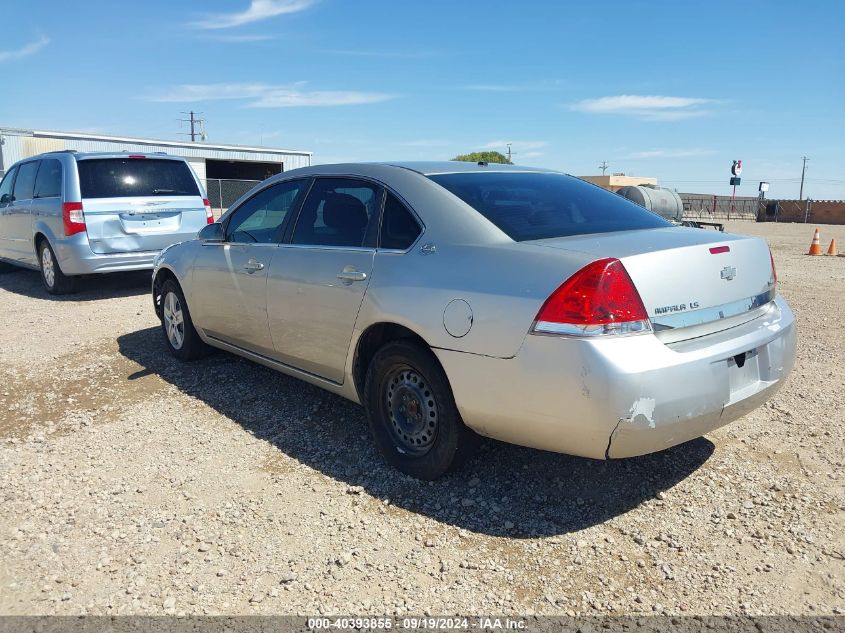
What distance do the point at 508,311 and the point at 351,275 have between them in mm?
1134

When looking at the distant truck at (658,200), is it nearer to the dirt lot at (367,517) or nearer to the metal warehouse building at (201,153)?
the metal warehouse building at (201,153)

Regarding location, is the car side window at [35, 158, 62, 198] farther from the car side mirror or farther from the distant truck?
the distant truck

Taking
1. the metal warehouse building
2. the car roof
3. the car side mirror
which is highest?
the metal warehouse building

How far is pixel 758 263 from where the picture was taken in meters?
3.35

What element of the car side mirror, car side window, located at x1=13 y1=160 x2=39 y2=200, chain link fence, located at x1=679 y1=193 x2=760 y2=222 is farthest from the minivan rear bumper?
chain link fence, located at x1=679 y1=193 x2=760 y2=222

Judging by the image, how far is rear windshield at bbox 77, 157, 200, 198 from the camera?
8.31 metres

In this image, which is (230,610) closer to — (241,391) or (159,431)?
(159,431)

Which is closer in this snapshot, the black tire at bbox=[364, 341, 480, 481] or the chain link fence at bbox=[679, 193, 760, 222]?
the black tire at bbox=[364, 341, 480, 481]

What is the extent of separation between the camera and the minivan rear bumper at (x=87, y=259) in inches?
324

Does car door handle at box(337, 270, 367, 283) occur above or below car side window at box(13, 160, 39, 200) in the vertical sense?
below

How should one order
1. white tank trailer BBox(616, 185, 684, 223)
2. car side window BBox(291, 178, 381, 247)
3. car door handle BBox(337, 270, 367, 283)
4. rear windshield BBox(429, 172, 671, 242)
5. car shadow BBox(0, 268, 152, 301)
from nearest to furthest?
rear windshield BBox(429, 172, 671, 242), car door handle BBox(337, 270, 367, 283), car side window BBox(291, 178, 381, 247), car shadow BBox(0, 268, 152, 301), white tank trailer BBox(616, 185, 684, 223)

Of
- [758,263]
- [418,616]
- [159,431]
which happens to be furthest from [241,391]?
[758,263]

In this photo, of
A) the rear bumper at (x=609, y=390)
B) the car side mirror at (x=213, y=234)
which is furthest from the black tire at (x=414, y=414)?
the car side mirror at (x=213, y=234)

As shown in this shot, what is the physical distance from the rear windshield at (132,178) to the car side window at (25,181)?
1.44 meters
